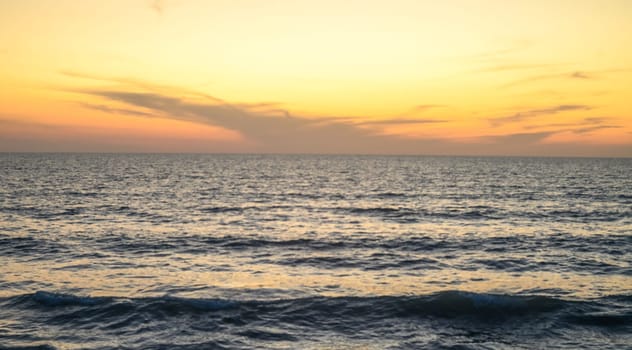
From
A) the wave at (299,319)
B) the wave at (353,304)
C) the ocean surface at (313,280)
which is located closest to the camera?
the wave at (299,319)

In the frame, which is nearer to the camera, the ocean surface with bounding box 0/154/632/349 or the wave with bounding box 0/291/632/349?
the wave with bounding box 0/291/632/349

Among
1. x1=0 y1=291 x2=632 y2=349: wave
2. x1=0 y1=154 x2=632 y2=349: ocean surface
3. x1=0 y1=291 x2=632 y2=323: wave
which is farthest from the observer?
x1=0 y1=291 x2=632 y2=323: wave

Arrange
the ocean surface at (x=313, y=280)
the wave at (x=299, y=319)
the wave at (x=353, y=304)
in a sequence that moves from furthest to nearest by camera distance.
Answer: the wave at (x=353, y=304) < the ocean surface at (x=313, y=280) < the wave at (x=299, y=319)

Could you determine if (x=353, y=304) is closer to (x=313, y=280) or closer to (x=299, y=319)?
(x=299, y=319)

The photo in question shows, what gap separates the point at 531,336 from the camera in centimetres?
1536

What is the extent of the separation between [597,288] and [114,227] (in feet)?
104

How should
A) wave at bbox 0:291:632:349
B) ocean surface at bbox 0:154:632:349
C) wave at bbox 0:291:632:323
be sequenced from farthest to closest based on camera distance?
wave at bbox 0:291:632:323, ocean surface at bbox 0:154:632:349, wave at bbox 0:291:632:349

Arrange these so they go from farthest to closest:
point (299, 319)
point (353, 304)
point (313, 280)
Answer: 1. point (313, 280)
2. point (353, 304)
3. point (299, 319)

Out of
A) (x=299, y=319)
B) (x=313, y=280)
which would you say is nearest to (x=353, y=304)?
(x=299, y=319)

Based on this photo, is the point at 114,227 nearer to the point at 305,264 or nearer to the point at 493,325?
the point at 305,264

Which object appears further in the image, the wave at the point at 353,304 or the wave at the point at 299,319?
the wave at the point at 353,304

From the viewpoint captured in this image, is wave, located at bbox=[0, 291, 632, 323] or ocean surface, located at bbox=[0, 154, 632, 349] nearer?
ocean surface, located at bbox=[0, 154, 632, 349]

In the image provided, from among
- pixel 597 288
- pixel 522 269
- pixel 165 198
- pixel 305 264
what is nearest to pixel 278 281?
pixel 305 264

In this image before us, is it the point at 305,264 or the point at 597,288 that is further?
the point at 305,264
